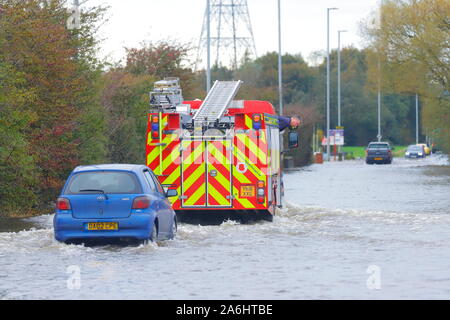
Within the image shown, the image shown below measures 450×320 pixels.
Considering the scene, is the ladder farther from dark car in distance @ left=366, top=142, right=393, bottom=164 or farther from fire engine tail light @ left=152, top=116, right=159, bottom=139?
dark car in distance @ left=366, top=142, right=393, bottom=164

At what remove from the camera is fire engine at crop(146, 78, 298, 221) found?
2108 centimetres

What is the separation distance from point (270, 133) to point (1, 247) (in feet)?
22.7

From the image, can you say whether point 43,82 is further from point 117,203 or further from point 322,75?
point 322,75

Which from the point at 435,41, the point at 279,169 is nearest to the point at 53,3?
the point at 279,169

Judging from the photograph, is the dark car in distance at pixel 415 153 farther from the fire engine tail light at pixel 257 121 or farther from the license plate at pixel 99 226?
the license plate at pixel 99 226

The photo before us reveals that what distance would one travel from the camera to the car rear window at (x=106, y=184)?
55.1 feet

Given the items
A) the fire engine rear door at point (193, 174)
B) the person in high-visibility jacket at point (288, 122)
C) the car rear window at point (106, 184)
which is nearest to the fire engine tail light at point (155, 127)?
the fire engine rear door at point (193, 174)

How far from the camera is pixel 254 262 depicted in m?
15.2

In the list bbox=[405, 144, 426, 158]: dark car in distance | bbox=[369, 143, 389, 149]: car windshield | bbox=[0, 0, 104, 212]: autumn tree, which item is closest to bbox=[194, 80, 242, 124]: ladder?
bbox=[0, 0, 104, 212]: autumn tree

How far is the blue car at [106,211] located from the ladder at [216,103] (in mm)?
4554

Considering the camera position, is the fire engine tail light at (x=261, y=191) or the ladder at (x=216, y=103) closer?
the fire engine tail light at (x=261, y=191)

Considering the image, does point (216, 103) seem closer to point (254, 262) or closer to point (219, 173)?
point (219, 173)

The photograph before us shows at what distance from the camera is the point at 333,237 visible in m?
19.1

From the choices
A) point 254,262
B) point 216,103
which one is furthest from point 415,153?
point 254,262
